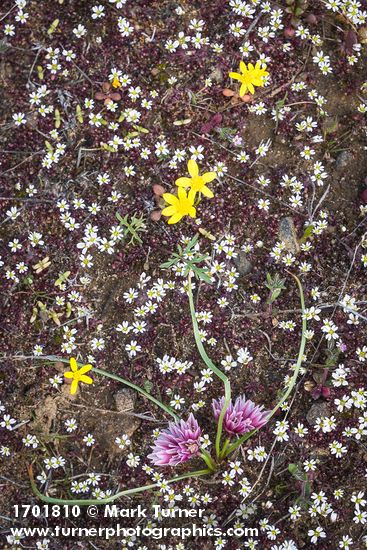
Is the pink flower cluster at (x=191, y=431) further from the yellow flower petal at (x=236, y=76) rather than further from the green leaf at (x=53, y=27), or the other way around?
the green leaf at (x=53, y=27)

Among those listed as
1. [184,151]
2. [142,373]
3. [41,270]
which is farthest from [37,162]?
[142,373]

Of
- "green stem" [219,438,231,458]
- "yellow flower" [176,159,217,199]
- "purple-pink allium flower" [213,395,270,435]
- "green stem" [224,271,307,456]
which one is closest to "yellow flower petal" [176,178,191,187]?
"yellow flower" [176,159,217,199]

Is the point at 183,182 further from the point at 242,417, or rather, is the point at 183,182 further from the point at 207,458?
the point at 207,458

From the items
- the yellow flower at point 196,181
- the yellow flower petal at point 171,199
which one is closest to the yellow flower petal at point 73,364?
the yellow flower petal at point 171,199

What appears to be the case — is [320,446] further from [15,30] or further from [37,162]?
[15,30]

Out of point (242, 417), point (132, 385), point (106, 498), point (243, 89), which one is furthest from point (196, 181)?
point (106, 498)

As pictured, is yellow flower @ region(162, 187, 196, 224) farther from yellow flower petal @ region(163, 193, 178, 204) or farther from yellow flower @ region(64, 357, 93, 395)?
yellow flower @ region(64, 357, 93, 395)
